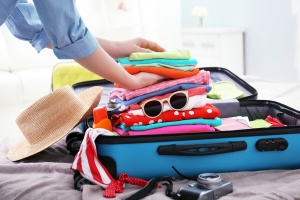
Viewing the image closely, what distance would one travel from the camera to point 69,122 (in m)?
1.17

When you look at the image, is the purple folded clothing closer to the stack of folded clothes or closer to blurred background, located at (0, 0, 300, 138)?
the stack of folded clothes

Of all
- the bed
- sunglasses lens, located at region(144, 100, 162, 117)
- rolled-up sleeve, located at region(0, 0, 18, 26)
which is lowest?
the bed

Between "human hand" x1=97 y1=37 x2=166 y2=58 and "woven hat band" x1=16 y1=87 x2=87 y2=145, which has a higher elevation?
"human hand" x1=97 y1=37 x2=166 y2=58

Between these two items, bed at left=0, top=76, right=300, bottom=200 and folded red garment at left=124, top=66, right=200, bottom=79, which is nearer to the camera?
bed at left=0, top=76, right=300, bottom=200

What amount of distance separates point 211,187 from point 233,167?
0.51ft

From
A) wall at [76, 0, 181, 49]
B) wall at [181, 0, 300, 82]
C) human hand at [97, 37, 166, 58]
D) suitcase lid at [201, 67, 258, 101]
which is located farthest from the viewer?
wall at [76, 0, 181, 49]

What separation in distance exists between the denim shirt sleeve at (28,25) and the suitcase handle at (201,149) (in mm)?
457

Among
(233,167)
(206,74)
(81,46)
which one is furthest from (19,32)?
(233,167)

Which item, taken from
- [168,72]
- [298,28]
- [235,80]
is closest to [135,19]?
[298,28]

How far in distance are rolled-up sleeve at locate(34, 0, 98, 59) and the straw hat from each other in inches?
8.6

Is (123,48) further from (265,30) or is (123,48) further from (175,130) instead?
(265,30)

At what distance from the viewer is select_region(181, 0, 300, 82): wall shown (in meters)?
3.34

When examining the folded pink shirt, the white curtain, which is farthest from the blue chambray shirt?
the white curtain

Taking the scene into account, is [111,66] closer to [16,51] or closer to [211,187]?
[211,187]
